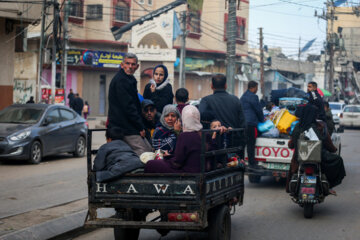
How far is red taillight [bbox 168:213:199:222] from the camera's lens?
5.48m

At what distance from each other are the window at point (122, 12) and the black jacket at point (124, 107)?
36456 mm

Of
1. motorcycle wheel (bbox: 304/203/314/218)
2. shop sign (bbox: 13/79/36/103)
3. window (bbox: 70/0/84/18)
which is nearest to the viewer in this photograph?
motorcycle wheel (bbox: 304/203/314/218)

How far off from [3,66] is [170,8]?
64.2ft

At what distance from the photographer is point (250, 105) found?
11.0 metres

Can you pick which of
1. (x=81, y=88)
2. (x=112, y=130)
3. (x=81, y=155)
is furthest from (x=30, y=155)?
(x=81, y=88)

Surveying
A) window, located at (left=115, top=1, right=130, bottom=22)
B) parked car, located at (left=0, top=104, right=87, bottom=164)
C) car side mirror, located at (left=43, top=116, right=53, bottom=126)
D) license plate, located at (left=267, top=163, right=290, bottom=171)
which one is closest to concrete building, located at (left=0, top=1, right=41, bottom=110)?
parked car, located at (left=0, top=104, right=87, bottom=164)

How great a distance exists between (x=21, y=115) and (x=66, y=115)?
155 cm

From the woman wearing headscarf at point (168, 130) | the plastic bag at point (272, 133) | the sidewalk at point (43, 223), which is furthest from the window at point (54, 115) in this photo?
the woman wearing headscarf at point (168, 130)

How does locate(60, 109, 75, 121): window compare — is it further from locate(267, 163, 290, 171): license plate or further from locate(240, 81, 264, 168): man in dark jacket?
locate(267, 163, 290, 171): license plate

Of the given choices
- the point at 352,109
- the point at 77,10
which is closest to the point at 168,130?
the point at 352,109

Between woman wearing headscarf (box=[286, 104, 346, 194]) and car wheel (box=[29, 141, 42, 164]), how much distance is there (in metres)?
8.16

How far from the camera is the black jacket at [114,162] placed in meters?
5.72

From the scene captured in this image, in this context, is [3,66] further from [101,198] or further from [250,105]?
[101,198]

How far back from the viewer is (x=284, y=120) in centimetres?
1093
